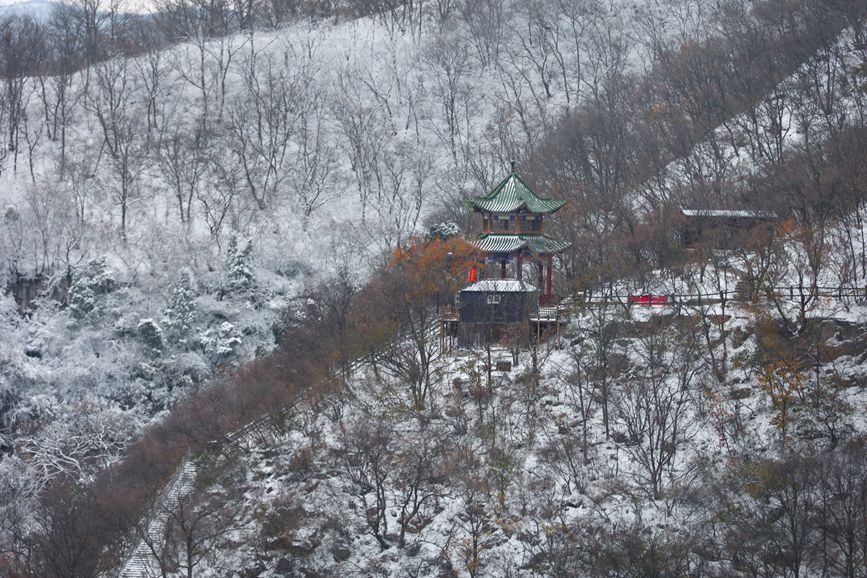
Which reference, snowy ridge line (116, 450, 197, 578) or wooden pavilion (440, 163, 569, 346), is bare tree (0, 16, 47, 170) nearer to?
snowy ridge line (116, 450, 197, 578)

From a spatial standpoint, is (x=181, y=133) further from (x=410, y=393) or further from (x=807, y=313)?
(x=807, y=313)

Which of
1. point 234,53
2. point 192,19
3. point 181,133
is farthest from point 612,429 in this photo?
point 192,19

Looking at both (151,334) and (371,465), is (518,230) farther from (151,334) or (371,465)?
(151,334)

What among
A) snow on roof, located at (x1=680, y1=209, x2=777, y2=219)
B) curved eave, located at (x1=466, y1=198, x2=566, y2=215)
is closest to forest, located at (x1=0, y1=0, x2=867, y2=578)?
snow on roof, located at (x1=680, y1=209, x2=777, y2=219)

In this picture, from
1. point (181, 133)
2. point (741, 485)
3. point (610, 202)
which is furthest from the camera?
point (181, 133)

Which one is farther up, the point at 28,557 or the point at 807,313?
the point at 807,313

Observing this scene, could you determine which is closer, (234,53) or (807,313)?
(807,313)
